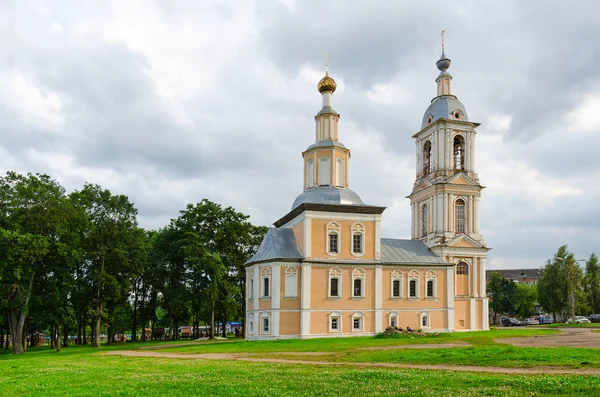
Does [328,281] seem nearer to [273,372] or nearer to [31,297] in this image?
[31,297]

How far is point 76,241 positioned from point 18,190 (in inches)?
210

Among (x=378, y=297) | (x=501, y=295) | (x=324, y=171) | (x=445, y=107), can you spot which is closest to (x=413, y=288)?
(x=378, y=297)

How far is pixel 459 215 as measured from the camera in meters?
48.7

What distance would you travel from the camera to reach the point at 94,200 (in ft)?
145

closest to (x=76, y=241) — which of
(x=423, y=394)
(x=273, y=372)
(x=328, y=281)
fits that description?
(x=328, y=281)

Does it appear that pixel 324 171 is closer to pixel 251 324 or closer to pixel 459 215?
pixel 251 324

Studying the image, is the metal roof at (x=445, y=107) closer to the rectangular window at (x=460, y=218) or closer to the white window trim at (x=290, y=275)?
the rectangular window at (x=460, y=218)

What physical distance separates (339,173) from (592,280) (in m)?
46.6

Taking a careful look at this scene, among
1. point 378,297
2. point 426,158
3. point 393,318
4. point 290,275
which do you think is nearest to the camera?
point 290,275

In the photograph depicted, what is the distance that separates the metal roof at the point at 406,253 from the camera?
43062mm

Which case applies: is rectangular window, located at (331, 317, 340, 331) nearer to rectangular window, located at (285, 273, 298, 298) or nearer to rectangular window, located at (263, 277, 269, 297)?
rectangular window, located at (285, 273, 298, 298)

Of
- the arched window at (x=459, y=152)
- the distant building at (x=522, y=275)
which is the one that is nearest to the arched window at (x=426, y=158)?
the arched window at (x=459, y=152)

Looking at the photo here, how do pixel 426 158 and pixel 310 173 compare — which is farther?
pixel 426 158

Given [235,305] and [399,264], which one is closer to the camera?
[399,264]
